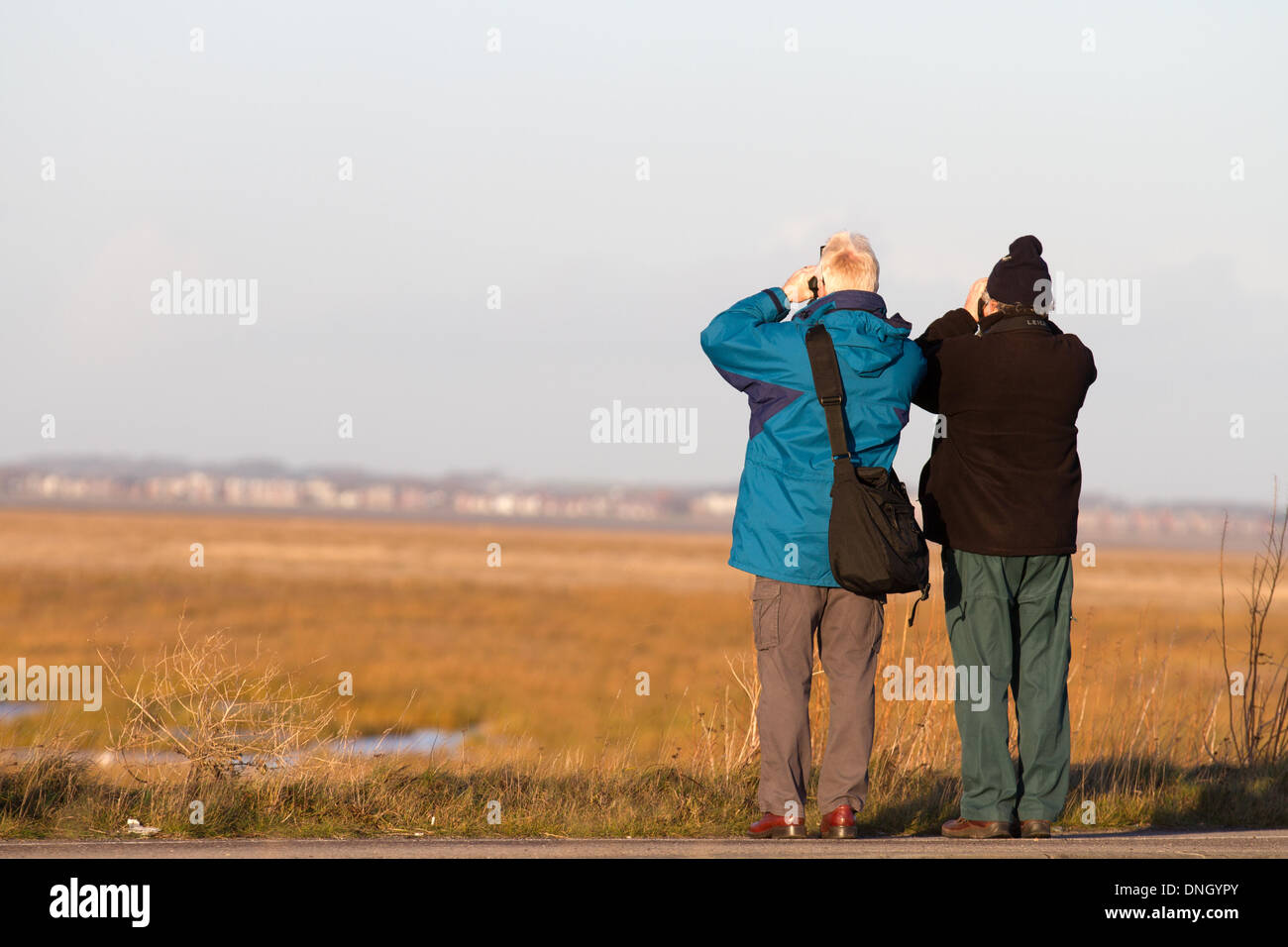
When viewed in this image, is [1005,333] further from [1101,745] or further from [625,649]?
[625,649]

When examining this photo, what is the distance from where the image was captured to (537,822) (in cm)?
627

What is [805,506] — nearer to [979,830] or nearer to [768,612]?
[768,612]

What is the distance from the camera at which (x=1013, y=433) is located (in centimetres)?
612

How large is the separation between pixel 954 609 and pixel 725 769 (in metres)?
1.68

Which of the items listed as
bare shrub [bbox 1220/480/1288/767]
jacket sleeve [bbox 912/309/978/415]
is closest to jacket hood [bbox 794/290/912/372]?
jacket sleeve [bbox 912/309/978/415]

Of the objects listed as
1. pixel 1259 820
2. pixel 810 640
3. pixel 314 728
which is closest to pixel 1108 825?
pixel 1259 820

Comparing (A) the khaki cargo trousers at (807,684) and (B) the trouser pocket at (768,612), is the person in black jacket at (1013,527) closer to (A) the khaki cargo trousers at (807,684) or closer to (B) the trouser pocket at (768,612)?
(A) the khaki cargo trousers at (807,684)

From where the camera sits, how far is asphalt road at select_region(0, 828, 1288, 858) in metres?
5.39

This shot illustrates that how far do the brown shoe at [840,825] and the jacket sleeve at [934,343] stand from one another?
1816 mm

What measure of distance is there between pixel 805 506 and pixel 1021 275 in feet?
4.91

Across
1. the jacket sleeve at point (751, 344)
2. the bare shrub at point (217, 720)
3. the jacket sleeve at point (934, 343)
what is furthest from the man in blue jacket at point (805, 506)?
the bare shrub at point (217, 720)

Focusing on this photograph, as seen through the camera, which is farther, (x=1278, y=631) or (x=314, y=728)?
(x=1278, y=631)

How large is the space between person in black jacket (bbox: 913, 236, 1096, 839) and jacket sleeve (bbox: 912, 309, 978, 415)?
0.01 meters

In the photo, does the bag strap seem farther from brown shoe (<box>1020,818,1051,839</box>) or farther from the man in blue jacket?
brown shoe (<box>1020,818,1051,839</box>)
